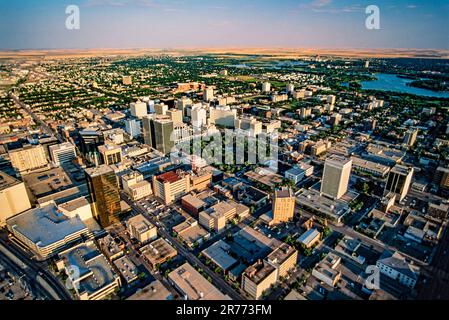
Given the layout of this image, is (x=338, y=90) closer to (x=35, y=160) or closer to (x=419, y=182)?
(x=419, y=182)

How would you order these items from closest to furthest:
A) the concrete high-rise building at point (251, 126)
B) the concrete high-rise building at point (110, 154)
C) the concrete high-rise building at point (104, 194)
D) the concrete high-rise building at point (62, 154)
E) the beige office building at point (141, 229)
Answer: the concrete high-rise building at point (104, 194) < the beige office building at point (141, 229) < the concrete high-rise building at point (110, 154) < the concrete high-rise building at point (62, 154) < the concrete high-rise building at point (251, 126)

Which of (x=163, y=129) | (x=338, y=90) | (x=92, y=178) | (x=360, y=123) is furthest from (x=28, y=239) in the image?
(x=338, y=90)

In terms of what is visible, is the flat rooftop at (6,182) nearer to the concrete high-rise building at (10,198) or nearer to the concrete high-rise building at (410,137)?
the concrete high-rise building at (10,198)

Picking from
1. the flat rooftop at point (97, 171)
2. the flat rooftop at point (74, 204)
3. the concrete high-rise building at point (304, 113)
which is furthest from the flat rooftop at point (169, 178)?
the concrete high-rise building at point (304, 113)

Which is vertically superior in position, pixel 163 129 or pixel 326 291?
pixel 163 129

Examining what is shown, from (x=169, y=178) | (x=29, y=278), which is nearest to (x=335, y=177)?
(x=169, y=178)

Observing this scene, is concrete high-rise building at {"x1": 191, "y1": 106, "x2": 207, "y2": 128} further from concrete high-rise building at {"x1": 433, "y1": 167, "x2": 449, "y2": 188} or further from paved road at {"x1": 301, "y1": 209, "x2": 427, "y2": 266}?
concrete high-rise building at {"x1": 433, "y1": 167, "x2": 449, "y2": 188}

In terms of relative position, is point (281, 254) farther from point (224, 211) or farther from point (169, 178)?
point (169, 178)
